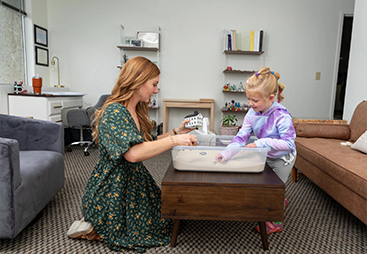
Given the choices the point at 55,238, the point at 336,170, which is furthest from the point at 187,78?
the point at 55,238

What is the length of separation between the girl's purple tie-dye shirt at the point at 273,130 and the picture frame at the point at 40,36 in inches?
139

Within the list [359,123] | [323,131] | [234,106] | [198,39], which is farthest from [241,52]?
[359,123]

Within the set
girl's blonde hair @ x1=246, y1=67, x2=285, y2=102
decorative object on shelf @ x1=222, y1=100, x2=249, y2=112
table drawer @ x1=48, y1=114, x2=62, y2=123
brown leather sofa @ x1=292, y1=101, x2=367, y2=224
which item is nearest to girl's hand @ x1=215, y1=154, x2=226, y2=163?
girl's blonde hair @ x1=246, y1=67, x2=285, y2=102

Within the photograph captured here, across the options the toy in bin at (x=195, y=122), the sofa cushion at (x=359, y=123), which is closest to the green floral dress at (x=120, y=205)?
the toy in bin at (x=195, y=122)

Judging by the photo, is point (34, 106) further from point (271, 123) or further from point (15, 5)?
point (271, 123)

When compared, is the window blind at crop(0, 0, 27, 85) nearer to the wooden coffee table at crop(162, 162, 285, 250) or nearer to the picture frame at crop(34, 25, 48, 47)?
the picture frame at crop(34, 25, 48, 47)

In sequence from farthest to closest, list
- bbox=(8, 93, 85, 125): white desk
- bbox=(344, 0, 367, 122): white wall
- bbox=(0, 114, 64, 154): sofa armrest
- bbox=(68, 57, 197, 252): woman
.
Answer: bbox=(8, 93, 85, 125): white desk → bbox=(344, 0, 367, 122): white wall → bbox=(0, 114, 64, 154): sofa armrest → bbox=(68, 57, 197, 252): woman

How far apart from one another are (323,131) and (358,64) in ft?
2.82

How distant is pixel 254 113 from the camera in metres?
1.58

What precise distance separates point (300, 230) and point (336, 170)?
1.42 ft

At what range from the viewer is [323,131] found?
2.45 metres

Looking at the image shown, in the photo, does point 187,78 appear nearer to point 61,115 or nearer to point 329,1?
point 61,115

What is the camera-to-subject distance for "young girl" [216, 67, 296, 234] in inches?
55.3

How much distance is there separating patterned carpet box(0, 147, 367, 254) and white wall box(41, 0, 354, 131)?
255cm
